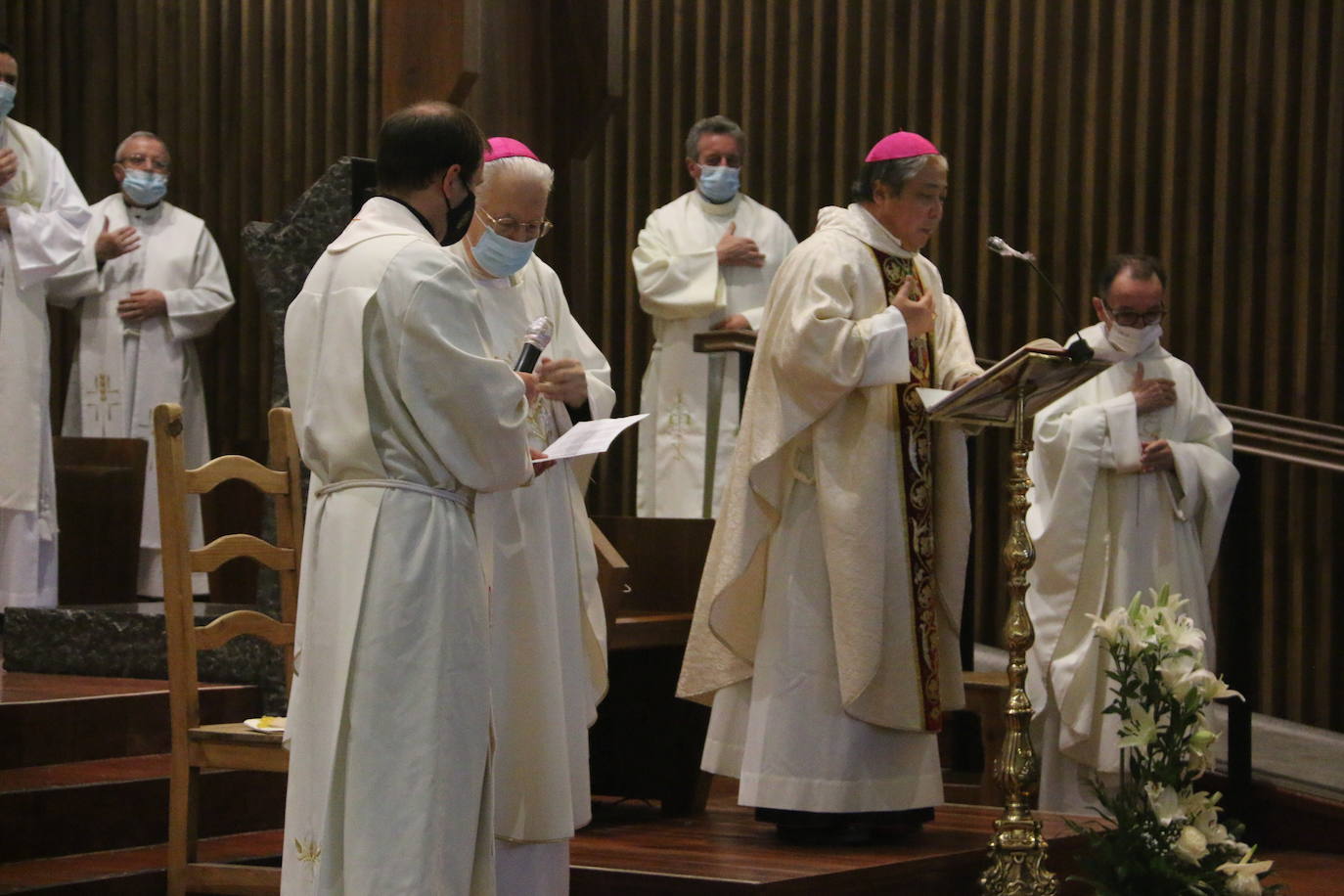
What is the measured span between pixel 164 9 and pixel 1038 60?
4.34m

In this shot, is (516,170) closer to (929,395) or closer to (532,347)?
(532,347)

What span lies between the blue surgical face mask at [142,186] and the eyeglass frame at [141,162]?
28 millimetres

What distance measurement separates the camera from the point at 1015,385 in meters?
4.19

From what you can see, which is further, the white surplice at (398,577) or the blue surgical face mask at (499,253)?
the blue surgical face mask at (499,253)

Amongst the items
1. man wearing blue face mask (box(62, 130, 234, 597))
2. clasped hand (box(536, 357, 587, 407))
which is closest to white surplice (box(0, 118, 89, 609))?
man wearing blue face mask (box(62, 130, 234, 597))

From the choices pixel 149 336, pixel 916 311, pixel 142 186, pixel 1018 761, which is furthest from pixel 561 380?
pixel 142 186

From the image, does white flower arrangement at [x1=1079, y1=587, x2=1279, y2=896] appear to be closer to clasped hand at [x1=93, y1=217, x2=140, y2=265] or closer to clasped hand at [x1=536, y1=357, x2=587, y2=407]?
clasped hand at [x1=536, y1=357, x2=587, y2=407]

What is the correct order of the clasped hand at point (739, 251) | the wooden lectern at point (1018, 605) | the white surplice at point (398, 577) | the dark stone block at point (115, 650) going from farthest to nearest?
the clasped hand at point (739, 251), the dark stone block at point (115, 650), the wooden lectern at point (1018, 605), the white surplice at point (398, 577)

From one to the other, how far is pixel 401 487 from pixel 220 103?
664 centimetres

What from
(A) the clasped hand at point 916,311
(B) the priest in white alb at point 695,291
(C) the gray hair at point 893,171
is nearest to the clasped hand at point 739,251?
(B) the priest in white alb at point 695,291

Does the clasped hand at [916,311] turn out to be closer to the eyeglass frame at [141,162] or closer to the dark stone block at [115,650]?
the dark stone block at [115,650]

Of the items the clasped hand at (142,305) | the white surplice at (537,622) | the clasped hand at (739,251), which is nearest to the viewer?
the white surplice at (537,622)

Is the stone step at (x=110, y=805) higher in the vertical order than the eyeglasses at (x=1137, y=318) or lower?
lower

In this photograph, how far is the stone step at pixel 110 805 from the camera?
4.39 meters
